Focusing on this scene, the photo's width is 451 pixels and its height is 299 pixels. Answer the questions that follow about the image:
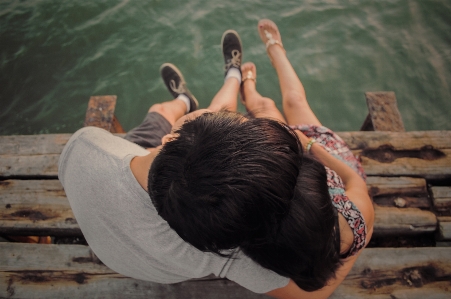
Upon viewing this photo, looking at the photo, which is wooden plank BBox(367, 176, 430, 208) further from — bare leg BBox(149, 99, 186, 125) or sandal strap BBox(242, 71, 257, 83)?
bare leg BBox(149, 99, 186, 125)

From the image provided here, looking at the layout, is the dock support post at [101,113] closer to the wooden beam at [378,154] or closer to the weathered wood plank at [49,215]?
the wooden beam at [378,154]

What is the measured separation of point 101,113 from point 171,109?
65 centimetres

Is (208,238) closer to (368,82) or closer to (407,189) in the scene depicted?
(407,189)

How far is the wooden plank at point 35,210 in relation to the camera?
77.7 inches

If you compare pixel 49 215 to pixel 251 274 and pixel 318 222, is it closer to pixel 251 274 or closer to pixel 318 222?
pixel 251 274

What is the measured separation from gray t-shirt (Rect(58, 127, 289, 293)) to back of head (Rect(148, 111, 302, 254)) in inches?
8.7

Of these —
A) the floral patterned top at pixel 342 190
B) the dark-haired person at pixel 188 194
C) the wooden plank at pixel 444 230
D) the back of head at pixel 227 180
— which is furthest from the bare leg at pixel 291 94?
the back of head at pixel 227 180

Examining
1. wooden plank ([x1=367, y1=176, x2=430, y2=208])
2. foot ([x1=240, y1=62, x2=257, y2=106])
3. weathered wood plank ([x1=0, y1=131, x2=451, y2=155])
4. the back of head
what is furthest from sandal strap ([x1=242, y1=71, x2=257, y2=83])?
the back of head

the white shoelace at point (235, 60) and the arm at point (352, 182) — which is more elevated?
the white shoelace at point (235, 60)

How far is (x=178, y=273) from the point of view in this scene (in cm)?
127

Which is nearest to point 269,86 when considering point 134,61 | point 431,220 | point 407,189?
point 134,61

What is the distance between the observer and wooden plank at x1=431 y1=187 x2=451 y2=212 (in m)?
2.02

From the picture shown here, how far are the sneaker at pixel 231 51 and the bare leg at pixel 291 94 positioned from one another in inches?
12.3

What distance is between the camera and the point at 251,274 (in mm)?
1149
